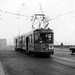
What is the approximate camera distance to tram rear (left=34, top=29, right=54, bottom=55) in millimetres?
21422

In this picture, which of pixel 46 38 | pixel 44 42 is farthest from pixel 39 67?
pixel 46 38

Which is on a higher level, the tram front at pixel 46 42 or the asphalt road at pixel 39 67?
the tram front at pixel 46 42

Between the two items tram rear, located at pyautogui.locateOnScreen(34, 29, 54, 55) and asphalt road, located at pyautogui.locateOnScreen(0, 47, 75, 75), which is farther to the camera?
tram rear, located at pyautogui.locateOnScreen(34, 29, 54, 55)

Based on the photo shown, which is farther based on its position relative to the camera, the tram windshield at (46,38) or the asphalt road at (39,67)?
the tram windshield at (46,38)

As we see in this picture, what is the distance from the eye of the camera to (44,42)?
2159cm

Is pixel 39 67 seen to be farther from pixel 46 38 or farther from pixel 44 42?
pixel 46 38

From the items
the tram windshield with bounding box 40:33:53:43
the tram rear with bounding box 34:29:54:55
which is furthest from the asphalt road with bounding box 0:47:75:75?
the tram windshield with bounding box 40:33:53:43

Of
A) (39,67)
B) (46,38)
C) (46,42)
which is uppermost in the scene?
(46,38)

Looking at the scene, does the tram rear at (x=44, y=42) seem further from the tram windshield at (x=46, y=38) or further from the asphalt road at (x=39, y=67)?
the asphalt road at (x=39, y=67)

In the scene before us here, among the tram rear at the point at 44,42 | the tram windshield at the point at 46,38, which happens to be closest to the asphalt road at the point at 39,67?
the tram rear at the point at 44,42

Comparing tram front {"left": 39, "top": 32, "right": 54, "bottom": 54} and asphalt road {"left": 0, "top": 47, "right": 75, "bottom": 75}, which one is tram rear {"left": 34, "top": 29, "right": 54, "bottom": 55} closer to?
tram front {"left": 39, "top": 32, "right": 54, "bottom": 54}

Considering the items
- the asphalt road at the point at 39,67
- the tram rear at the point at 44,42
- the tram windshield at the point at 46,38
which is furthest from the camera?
the tram windshield at the point at 46,38

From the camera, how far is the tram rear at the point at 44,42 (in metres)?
21.4

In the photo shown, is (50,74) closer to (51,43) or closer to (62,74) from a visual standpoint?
(62,74)
